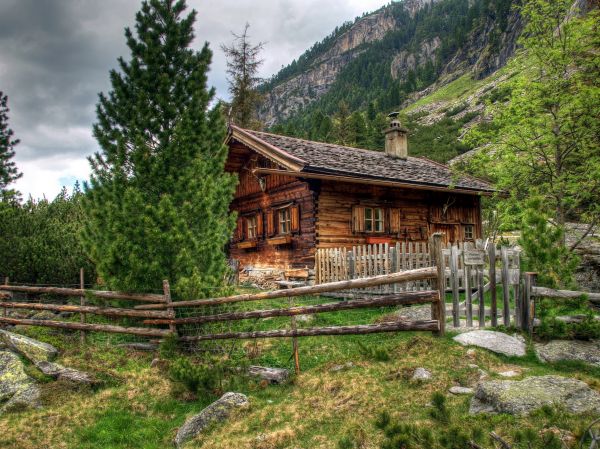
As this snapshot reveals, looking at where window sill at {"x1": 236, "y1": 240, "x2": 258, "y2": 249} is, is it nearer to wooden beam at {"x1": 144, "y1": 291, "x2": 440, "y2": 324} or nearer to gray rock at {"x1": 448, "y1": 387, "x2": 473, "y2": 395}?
wooden beam at {"x1": 144, "y1": 291, "x2": 440, "y2": 324}

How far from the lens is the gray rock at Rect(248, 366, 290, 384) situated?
691cm

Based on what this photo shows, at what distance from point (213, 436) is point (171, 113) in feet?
21.7

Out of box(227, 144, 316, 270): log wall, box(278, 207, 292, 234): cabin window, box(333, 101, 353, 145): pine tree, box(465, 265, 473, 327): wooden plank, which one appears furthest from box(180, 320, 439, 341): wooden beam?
box(333, 101, 353, 145): pine tree

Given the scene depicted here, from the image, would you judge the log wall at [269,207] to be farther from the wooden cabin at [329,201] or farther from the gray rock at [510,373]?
the gray rock at [510,373]

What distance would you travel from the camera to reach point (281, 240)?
57.8 feet

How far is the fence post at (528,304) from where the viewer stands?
729 centimetres

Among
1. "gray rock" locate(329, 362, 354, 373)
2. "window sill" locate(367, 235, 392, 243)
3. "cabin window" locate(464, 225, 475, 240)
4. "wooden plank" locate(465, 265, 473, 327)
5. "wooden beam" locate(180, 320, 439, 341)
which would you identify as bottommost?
"gray rock" locate(329, 362, 354, 373)

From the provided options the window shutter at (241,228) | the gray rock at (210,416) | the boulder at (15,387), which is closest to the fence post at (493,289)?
the gray rock at (210,416)

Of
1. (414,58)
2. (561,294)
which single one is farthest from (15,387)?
(414,58)

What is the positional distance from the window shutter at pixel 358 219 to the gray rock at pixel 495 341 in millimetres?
10306

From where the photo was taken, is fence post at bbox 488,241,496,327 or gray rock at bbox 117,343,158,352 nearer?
fence post at bbox 488,241,496,327

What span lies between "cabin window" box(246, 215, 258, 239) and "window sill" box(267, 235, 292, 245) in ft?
6.70

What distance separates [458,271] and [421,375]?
8.96ft

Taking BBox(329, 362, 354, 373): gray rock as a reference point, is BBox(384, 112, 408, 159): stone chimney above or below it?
above
